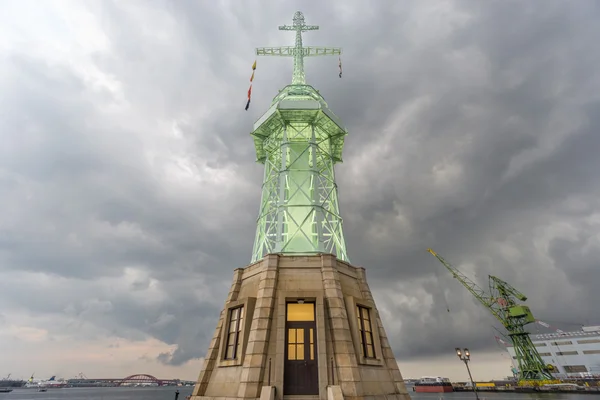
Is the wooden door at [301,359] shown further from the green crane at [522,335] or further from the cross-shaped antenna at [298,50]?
the green crane at [522,335]

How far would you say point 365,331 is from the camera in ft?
66.4

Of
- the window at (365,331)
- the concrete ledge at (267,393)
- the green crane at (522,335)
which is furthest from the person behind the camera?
the green crane at (522,335)

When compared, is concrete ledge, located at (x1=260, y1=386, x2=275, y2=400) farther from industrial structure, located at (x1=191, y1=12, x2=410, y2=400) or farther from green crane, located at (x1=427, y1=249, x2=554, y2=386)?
green crane, located at (x1=427, y1=249, x2=554, y2=386)

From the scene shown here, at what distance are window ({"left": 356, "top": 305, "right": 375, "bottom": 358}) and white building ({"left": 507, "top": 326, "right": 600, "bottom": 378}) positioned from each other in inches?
4711

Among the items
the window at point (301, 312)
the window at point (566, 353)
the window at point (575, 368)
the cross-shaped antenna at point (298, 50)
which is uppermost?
the cross-shaped antenna at point (298, 50)

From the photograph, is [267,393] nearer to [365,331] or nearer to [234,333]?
[234,333]

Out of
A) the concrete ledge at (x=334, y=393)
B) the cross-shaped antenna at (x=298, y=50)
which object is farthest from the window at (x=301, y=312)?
the cross-shaped antenna at (x=298, y=50)

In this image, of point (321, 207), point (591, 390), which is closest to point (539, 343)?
point (591, 390)

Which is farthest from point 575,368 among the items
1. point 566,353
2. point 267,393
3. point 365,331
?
point 267,393

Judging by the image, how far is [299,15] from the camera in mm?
39156

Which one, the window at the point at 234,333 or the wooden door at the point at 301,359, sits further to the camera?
the window at the point at 234,333

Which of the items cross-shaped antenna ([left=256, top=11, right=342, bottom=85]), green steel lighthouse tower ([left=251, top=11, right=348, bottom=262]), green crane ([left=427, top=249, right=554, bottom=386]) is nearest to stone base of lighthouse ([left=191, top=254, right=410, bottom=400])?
green steel lighthouse tower ([left=251, top=11, right=348, bottom=262])

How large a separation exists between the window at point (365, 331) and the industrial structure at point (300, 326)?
62mm

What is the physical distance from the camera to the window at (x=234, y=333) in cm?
1892
